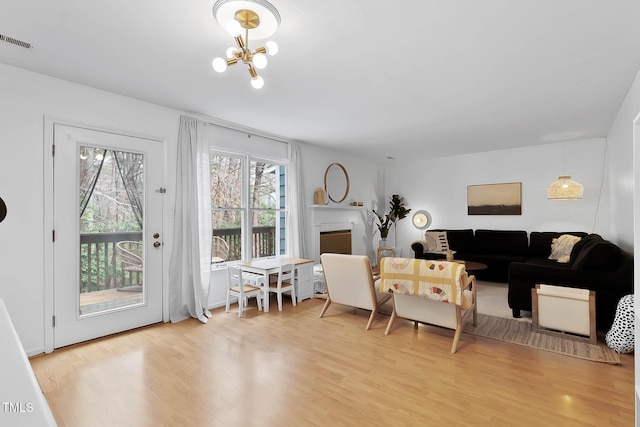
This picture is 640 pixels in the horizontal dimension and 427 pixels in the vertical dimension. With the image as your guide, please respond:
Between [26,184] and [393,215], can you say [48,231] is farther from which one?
[393,215]

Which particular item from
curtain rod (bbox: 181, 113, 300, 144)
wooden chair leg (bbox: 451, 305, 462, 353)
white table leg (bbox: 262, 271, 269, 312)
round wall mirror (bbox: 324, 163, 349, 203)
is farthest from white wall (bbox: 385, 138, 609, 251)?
white table leg (bbox: 262, 271, 269, 312)

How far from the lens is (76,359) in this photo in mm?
2678

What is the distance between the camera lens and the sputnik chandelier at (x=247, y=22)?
5.84 feet

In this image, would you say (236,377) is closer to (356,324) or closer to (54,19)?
(356,324)

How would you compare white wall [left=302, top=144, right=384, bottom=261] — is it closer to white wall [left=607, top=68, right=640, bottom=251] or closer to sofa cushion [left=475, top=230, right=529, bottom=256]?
sofa cushion [left=475, top=230, right=529, bottom=256]

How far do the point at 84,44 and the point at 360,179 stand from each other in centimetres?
538

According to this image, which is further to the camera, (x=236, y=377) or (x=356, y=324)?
(x=356, y=324)

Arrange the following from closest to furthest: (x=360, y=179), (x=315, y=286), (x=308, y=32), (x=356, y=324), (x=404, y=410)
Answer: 1. (x=404, y=410)
2. (x=308, y=32)
3. (x=356, y=324)
4. (x=315, y=286)
5. (x=360, y=179)

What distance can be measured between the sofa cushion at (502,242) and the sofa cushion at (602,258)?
2.78 meters

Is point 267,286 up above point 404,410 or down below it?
above

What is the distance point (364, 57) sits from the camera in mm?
2523

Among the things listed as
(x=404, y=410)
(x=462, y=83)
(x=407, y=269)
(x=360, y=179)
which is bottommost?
(x=404, y=410)

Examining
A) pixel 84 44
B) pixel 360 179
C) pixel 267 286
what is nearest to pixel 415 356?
pixel 267 286

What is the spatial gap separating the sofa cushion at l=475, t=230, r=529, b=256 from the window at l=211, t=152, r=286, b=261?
3.86 metres
